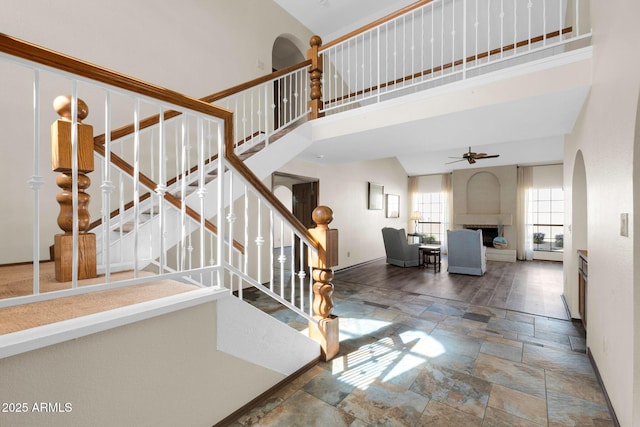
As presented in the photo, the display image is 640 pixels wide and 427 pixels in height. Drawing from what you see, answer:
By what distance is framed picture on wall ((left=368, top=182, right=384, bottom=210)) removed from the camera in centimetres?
750

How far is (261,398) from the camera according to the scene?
1800 millimetres

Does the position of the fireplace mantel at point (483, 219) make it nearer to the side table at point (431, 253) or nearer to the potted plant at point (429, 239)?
the potted plant at point (429, 239)

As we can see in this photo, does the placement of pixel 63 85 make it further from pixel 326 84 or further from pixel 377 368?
pixel 326 84

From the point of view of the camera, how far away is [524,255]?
25.2 feet

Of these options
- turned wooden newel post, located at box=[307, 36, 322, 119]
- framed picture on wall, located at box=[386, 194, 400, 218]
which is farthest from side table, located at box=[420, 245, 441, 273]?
turned wooden newel post, located at box=[307, 36, 322, 119]

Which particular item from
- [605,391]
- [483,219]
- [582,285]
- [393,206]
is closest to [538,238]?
[483,219]

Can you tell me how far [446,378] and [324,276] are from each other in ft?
3.94

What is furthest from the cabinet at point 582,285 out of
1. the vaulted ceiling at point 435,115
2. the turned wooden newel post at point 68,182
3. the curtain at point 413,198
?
the curtain at point 413,198

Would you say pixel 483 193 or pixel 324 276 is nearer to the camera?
pixel 324 276

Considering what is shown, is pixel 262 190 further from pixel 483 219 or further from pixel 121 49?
pixel 483 219

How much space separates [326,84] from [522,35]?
12.3 ft

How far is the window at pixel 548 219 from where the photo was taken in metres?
7.68

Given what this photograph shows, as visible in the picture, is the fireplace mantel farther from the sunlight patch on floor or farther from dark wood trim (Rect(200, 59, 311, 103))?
dark wood trim (Rect(200, 59, 311, 103))

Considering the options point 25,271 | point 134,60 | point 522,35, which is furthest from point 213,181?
point 522,35
